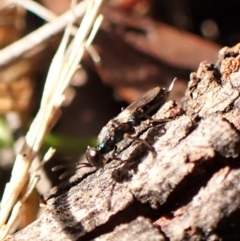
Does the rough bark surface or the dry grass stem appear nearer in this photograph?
the rough bark surface

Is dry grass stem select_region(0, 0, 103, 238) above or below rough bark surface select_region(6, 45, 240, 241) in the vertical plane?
above

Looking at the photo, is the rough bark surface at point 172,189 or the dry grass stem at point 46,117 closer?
the rough bark surface at point 172,189

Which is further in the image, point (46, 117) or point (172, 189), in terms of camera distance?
point (46, 117)

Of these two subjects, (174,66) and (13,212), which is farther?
(174,66)

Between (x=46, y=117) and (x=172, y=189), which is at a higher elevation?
(x=46, y=117)

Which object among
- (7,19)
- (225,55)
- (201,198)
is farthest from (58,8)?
(201,198)

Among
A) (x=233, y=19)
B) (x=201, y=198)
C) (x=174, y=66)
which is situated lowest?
(x=201, y=198)

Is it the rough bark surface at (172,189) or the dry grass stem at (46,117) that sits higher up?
the dry grass stem at (46,117)

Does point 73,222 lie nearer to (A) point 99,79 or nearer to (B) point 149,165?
(B) point 149,165
